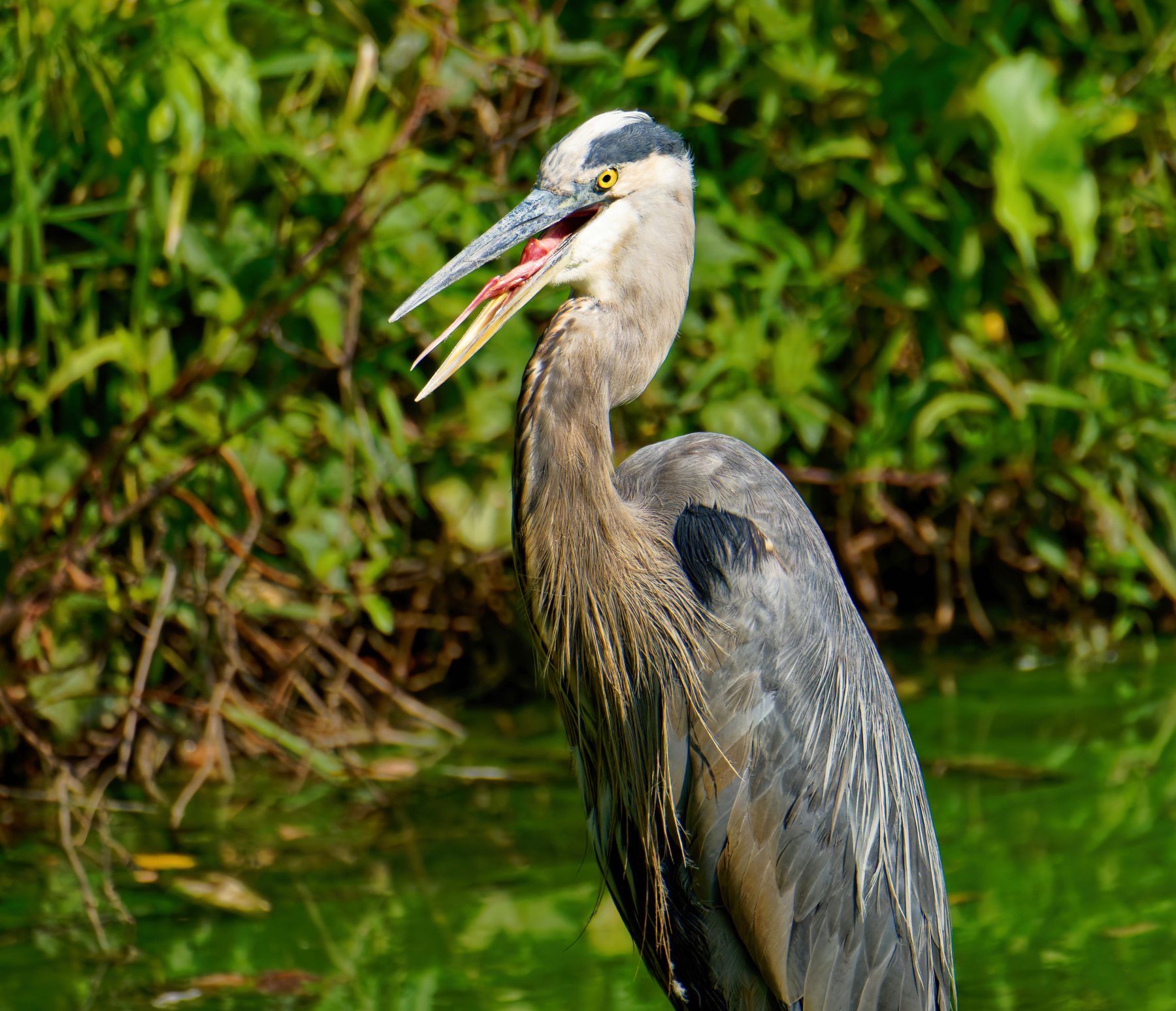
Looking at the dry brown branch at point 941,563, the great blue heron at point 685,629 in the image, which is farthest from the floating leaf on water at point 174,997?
the dry brown branch at point 941,563

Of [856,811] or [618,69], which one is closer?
[856,811]

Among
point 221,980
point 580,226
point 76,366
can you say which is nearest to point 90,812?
point 221,980

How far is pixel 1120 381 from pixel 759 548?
2340 millimetres

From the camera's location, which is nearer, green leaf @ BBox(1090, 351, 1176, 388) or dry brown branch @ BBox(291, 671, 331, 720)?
dry brown branch @ BBox(291, 671, 331, 720)

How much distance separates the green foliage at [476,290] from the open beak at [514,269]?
875mm

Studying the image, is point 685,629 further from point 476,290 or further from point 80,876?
point 476,290

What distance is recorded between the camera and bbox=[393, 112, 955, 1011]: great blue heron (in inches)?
89.7

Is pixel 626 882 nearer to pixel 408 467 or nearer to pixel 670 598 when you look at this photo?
pixel 670 598

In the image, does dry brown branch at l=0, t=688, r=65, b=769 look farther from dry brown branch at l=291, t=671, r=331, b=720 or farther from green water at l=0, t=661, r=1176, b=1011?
dry brown branch at l=291, t=671, r=331, b=720

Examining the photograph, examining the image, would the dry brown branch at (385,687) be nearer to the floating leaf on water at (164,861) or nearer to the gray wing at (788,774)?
the floating leaf on water at (164,861)

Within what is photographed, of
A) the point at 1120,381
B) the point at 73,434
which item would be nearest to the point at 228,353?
the point at 73,434

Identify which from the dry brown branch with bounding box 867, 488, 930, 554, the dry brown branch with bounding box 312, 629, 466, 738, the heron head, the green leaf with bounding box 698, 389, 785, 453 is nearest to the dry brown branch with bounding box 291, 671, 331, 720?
the dry brown branch with bounding box 312, 629, 466, 738

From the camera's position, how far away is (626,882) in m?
2.59

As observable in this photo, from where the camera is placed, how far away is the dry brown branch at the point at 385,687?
3.59m
